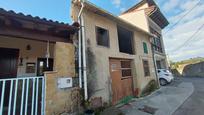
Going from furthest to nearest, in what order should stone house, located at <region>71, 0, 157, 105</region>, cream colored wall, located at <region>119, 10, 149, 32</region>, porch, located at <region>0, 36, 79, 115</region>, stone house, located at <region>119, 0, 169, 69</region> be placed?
stone house, located at <region>119, 0, 169, 69</region>, cream colored wall, located at <region>119, 10, 149, 32</region>, stone house, located at <region>71, 0, 157, 105</region>, porch, located at <region>0, 36, 79, 115</region>

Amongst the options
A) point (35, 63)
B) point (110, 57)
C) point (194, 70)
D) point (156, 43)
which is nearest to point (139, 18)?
point (156, 43)

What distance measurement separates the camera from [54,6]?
686 cm

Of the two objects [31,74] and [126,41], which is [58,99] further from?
[126,41]

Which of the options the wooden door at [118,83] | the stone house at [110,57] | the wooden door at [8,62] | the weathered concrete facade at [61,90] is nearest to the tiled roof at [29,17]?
the weathered concrete facade at [61,90]

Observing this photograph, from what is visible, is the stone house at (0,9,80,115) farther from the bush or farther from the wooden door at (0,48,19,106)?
the bush

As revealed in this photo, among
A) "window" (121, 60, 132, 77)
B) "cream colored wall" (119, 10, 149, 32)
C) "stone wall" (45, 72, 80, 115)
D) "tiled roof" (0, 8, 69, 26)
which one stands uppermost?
"cream colored wall" (119, 10, 149, 32)

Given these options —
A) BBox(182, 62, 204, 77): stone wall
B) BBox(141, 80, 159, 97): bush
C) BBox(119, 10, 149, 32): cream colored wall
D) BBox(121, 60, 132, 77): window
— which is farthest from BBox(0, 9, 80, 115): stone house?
BBox(182, 62, 204, 77): stone wall

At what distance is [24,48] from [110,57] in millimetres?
4179

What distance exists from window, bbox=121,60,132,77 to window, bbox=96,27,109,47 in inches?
74.3

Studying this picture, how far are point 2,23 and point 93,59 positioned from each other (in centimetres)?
337

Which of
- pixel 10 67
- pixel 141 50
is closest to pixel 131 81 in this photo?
pixel 141 50

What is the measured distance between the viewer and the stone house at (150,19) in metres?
13.1

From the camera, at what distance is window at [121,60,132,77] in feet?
25.6

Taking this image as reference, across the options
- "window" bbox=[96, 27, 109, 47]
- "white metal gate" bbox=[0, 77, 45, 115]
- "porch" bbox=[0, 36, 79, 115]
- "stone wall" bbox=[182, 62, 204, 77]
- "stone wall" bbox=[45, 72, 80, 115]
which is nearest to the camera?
"white metal gate" bbox=[0, 77, 45, 115]
